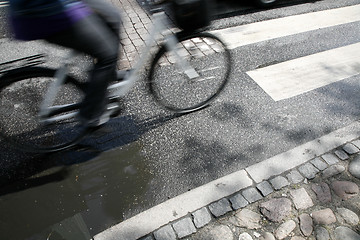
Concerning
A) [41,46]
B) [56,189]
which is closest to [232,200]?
[56,189]

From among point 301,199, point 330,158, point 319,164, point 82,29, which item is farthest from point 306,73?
point 82,29

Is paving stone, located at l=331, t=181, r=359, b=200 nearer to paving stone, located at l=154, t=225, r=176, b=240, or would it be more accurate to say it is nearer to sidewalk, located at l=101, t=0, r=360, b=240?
sidewalk, located at l=101, t=0, r=360, b=240

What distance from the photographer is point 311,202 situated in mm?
2625

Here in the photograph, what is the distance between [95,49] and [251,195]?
1.85 m

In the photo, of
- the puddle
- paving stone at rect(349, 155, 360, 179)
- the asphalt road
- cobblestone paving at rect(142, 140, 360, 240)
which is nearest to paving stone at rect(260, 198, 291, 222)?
cobblestone paving at rect(142, 140, 360, 240)

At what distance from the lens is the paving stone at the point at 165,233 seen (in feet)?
7.84

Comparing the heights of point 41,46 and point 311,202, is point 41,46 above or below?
above

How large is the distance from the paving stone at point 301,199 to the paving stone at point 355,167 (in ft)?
1.89

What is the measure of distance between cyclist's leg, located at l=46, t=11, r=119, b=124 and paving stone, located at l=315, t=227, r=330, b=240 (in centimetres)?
218

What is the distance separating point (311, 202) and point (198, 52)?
2481 mm

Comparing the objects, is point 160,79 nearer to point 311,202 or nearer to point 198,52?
point 198,52

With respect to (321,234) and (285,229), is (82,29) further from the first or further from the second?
(321,234)

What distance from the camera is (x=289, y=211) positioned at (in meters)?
2.56

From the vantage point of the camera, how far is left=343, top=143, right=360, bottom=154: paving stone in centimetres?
305
